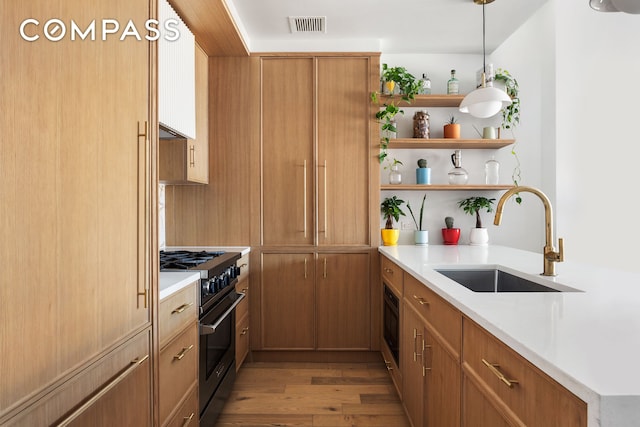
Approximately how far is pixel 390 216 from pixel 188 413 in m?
2.10

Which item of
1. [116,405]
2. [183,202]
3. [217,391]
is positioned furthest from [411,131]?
[116,405]

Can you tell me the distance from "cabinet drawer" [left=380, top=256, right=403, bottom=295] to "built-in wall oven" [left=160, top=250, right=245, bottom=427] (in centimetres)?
97

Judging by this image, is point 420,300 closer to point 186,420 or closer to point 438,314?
point 438,314

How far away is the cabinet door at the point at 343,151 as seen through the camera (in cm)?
317

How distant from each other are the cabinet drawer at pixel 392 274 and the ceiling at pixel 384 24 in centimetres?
165

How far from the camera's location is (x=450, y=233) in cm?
337

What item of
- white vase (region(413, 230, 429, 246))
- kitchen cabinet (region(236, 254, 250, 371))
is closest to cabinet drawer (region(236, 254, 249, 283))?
kitchen cabinet (region(236, 254, 250, 371))

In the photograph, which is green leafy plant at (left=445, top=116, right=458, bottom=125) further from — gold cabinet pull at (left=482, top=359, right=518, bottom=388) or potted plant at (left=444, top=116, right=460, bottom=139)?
gold cabinet pull at (left=482, top=359, right=518, bottom=388)

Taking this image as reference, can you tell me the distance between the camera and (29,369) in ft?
2.82

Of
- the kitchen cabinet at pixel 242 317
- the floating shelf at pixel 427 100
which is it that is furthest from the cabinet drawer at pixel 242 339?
the floating shelf at pixel 427 100

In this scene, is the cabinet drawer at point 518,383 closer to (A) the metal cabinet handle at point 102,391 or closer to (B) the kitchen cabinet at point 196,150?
Answer: (A) the metal cabinet handle at point 102,391

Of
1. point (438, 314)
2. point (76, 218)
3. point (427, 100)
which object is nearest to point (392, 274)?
point (438, 314)

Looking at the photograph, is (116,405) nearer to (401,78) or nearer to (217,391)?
(217,391)

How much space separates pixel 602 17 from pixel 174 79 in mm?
3322
